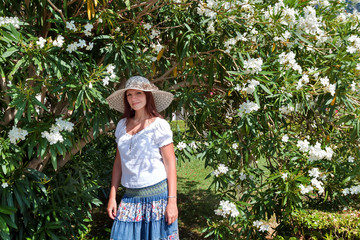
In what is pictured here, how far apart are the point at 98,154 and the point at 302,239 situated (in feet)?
9.31

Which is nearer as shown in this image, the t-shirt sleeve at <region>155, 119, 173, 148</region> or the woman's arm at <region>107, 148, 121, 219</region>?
the t-shirt sleeve at <region>155, 119, 173, 148</region>

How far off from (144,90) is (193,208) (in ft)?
10.7

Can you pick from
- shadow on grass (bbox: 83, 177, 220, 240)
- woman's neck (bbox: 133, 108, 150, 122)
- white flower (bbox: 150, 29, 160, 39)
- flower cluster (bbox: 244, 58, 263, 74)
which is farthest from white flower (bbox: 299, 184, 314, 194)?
white flower (bbox: 150, 29, 160, 39)

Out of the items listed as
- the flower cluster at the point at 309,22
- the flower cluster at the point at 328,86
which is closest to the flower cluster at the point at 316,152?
the flower cluster at the point at 328,86

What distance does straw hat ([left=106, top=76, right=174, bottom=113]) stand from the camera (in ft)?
6.20

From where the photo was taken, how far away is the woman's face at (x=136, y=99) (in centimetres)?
190

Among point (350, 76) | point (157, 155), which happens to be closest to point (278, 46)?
point (350, 76)

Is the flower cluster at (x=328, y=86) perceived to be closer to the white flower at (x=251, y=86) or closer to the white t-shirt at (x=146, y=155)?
the white flower at (x=251, y=86)

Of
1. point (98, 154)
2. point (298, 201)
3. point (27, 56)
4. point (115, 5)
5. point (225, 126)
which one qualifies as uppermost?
point (115, 5)

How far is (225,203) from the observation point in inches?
98.8

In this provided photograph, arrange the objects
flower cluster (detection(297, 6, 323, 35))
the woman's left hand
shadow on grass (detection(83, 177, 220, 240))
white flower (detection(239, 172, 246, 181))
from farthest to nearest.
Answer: shadow on grass (detection(83, 177, 220, 240)) → white flower (detection(239, 172, 246, 181)) → flower cluster (detection(297, 6, 323, 35)) → the woman's left hand

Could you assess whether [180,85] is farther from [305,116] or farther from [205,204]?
[205,204]

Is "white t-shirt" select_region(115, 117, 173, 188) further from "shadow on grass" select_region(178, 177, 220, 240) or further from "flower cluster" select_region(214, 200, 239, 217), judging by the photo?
"shadow on grass" select_region(178, 177, 220, 240)

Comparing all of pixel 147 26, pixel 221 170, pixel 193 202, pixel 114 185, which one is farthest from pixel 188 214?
pixel 147 26
